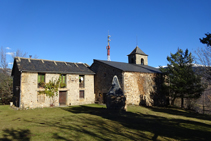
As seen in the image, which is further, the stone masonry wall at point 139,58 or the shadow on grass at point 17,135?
the stone masonry wall at point 139,58

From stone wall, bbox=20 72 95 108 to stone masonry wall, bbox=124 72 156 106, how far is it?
6.39 m

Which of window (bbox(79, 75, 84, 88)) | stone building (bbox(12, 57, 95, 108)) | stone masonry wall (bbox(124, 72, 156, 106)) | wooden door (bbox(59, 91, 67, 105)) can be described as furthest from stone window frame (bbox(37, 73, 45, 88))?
stone masonry wall (bbox(124, 72, 156, 106))

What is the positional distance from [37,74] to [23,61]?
3.16 metres

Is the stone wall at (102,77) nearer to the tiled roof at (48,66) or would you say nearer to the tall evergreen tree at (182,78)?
the tiled roof at (48,66)

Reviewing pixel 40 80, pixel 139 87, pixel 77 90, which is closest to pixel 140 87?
pixel 139 87

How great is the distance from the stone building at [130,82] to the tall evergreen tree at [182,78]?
2058 mm

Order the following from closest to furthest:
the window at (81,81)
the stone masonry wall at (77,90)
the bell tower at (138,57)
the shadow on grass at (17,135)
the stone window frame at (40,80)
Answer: the shadow on grass at (17,135)
the stone window frame at (40,80)
the stone masonry wall at (77,90)
the window at (81,81)
the bell tower at (138,57)

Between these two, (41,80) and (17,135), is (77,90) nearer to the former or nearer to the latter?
(41,80)

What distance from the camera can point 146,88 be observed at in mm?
21000

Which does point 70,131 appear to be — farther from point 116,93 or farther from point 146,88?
point 146,88

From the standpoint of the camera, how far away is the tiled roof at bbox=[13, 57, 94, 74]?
61.1 feet

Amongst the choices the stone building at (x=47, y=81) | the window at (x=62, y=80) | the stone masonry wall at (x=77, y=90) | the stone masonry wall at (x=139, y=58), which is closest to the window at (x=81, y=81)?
the stone building at (x=47, y=81)

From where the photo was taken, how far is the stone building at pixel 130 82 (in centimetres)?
1895

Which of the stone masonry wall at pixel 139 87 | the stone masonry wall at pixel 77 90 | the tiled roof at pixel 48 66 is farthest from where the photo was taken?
the stone masonry wall at pixel 77 90
